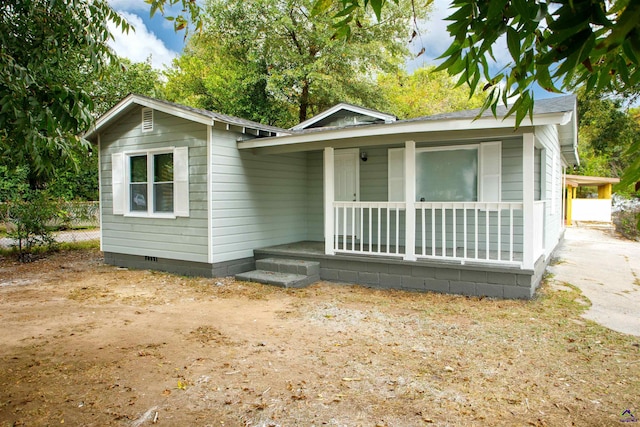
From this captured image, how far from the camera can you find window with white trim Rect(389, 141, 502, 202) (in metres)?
6.81

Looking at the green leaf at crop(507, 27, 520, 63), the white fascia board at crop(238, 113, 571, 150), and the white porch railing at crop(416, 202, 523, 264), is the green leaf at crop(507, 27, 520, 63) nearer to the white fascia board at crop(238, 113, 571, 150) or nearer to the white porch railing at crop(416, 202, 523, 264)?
the white fascia board at crop(238, 113, 571, 150)

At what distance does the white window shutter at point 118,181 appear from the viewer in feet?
27.1

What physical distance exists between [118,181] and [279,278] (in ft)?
13.5

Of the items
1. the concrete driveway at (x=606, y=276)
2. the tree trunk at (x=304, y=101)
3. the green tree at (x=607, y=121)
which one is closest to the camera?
the concrete driveway at (x=606, y=276)

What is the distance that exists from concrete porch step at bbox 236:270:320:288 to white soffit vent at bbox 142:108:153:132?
3.37 metres

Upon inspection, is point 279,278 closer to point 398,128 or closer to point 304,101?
point 398,128

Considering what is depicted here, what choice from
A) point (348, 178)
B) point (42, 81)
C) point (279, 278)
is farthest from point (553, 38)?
point (348, 178)

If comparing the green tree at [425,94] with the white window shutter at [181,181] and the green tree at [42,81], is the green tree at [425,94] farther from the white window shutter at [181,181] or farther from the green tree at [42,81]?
the green tree at [42,81]

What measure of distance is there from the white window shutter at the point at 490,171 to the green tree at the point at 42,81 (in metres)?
5.61

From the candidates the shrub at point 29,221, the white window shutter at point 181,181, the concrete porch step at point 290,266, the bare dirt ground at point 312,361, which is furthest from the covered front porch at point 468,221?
the shrub at point 29,221

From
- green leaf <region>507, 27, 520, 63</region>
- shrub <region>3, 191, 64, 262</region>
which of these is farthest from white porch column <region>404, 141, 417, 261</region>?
shrub <region>3, 191, 64, 262</region>

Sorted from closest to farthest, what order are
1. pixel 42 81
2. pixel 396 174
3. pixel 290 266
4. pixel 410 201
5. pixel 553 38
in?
1. pixel 553 38
2. pixel 42 81
3. pixel 410 201
4. pixel 290 266
5. pixel 396 174

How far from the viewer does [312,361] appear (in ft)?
11.6

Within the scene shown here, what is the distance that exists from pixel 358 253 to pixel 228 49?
13973mm
